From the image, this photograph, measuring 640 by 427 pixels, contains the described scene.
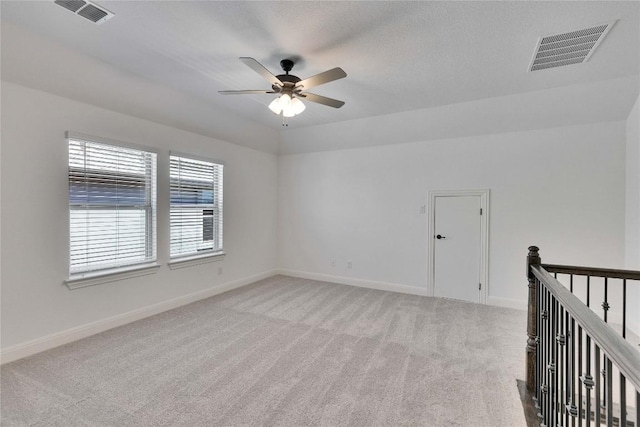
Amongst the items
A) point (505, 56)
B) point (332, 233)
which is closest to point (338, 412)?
point (505, 56)

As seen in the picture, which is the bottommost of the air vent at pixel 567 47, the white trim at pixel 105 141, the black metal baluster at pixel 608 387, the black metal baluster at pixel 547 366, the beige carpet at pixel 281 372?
the beige carpet at pixel 281 372

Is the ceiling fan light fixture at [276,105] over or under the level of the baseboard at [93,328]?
over

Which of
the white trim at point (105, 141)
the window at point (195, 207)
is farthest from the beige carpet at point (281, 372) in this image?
the white trim at point (105, 141)

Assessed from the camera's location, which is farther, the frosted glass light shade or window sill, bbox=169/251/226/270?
window sill, bbox=169/251/226/270

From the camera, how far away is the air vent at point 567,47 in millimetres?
2326

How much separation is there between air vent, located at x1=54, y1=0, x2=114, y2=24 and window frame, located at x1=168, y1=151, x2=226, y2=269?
1.94 m

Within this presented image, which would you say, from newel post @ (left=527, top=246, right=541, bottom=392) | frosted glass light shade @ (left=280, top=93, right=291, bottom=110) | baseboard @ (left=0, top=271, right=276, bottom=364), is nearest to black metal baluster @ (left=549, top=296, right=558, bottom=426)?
newel post @ (left=527, top=246, right=541, bottom=392)

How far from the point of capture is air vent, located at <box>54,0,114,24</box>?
2.08m

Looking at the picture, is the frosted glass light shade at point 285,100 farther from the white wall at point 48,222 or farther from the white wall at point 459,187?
the white wall at point 459,187

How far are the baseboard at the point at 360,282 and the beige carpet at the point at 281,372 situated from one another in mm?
878

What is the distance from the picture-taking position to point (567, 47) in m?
2.54

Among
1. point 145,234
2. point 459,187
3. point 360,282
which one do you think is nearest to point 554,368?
point 459,187

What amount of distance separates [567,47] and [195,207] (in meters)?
4.65

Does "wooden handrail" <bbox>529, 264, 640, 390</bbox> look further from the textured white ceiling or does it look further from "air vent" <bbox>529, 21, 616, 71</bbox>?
Result: "air vent" <bbox>529, 21, 616, 71</bbox>
